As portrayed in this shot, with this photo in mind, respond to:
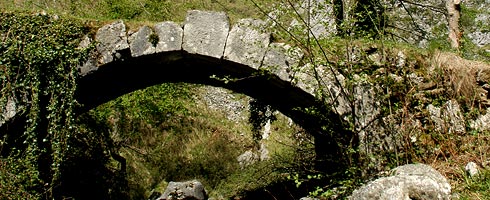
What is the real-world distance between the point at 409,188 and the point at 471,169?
122 cm

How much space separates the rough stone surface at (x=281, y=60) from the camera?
219 inches

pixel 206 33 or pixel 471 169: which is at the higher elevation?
pixel 206 33

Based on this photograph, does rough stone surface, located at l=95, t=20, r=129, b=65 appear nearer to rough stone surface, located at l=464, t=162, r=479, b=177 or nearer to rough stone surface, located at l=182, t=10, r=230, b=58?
rough stone surface, located at l=182, t=10, r=230, b=58

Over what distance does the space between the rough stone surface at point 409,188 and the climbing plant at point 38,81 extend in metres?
3.15

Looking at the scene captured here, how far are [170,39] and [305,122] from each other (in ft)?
6.72

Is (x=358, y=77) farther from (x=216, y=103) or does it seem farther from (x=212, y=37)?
(x=216, y=103)

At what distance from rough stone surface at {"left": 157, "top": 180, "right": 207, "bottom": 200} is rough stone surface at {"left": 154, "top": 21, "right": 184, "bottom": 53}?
3.04m

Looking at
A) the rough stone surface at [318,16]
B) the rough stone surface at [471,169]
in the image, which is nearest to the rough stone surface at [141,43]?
the rough stone surface at [318,16]

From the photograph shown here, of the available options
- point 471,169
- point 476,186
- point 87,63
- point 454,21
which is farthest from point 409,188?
point 454,21

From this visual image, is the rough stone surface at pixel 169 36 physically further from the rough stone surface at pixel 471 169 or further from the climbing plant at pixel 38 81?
the rough stone surface at pixel 471 169

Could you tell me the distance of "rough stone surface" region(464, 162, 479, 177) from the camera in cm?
470

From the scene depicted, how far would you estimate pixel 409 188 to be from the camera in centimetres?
385

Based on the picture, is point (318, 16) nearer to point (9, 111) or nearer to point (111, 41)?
point (111, 41)

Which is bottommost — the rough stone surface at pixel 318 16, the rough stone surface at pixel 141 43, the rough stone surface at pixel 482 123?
the rough stone surface at pixel 482 123
